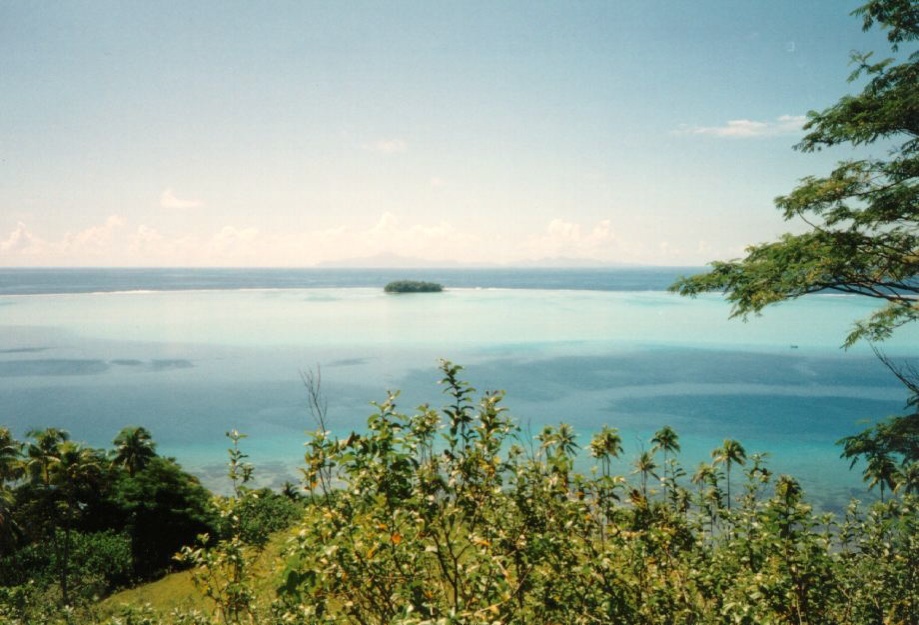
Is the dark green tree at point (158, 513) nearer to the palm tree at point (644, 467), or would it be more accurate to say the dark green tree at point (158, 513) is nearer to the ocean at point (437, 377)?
the ocean at point (437, 377)

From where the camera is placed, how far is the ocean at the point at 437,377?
4912 centimetres

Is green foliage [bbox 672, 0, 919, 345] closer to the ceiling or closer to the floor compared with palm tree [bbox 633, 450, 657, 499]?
closer to the ceiling

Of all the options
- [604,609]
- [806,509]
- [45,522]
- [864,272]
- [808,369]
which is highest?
[864,272]

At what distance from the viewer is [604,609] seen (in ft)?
14.2

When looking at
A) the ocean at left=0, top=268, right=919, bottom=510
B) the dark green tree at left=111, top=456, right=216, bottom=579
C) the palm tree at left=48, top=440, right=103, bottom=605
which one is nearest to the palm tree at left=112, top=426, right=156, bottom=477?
the dark green tree at left=111, top=456, right=216, bottom=579

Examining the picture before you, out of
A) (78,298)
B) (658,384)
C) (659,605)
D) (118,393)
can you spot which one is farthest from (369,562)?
(78,298)

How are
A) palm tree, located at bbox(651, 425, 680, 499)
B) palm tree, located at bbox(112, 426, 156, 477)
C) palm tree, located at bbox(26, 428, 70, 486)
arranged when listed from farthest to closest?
1. palm tree, located at bbox(112, 426, 156, 477)
2. palm tree, located at bbox(26, 428, 70, 486)
3. palm tree, located at bbox(651, 425, 680, 499)

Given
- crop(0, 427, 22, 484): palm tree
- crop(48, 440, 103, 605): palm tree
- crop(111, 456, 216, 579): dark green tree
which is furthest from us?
crop(111, 456, 216, 579): dark green tree

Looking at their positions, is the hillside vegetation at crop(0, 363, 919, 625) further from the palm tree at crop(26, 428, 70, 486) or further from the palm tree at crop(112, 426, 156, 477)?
the palm tree at crop(112, 426, 156, 477)

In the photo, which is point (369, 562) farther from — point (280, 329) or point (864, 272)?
point (280, 329)

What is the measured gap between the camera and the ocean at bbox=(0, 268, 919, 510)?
49.1 metres

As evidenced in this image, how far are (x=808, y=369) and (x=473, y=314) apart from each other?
258 ft

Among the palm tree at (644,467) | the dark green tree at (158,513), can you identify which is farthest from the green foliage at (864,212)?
the dark green tree at (158,513)

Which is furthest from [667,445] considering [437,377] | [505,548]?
[437,377]
